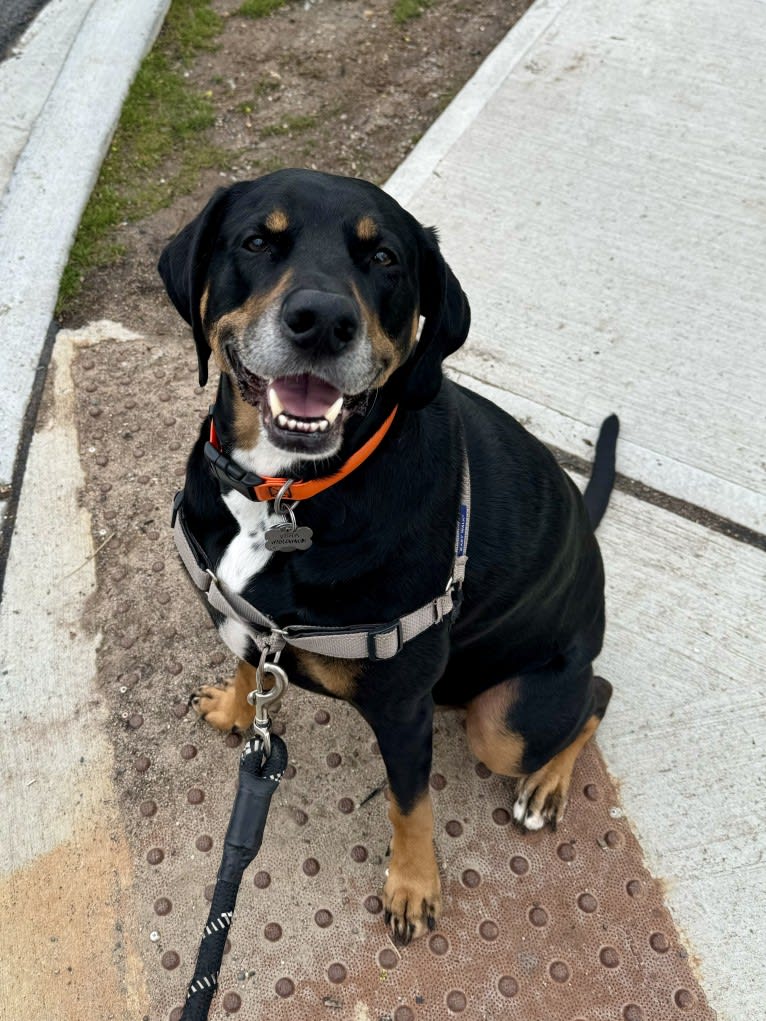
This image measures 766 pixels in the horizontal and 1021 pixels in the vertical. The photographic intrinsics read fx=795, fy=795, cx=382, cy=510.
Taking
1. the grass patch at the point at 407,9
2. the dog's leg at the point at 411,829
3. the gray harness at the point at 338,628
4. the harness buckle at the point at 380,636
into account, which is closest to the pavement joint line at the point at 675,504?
the gray harness at the point at 338,628

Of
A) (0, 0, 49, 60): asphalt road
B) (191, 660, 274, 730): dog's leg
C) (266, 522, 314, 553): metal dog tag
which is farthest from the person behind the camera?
(0, 0, 49, 60): asphalt road

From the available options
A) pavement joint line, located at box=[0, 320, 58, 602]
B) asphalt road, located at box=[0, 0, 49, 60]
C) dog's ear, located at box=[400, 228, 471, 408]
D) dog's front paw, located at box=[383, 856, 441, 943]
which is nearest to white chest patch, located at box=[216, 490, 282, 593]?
dog's ear, located at box=[400, 228, 471, 408]

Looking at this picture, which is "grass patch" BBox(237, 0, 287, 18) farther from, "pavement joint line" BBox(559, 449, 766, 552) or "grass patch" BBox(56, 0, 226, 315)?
"pavement joint line" BBox(559, 449, 766, 552)

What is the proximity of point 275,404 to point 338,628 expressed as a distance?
53cm

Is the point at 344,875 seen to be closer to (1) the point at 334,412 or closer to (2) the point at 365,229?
(1) the point at 334,412

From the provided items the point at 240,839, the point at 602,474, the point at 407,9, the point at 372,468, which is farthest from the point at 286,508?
the point at 407,9

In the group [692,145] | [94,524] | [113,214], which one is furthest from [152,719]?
[692,145]

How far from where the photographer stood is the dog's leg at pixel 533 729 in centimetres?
224

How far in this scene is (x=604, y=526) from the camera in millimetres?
3002

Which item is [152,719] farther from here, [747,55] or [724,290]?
[747,55]

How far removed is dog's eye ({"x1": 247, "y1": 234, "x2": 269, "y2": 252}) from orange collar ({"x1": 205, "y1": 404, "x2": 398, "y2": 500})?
0.47 metres

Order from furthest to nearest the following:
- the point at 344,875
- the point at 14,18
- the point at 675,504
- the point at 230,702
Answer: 1. the point at 14,18
2. the point at 675,504
3. the point at 230,702
4. the point at 344,875

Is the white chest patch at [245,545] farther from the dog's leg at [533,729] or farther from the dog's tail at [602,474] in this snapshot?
the dog's tail at [602,474]

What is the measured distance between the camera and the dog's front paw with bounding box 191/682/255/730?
8.16 feet
